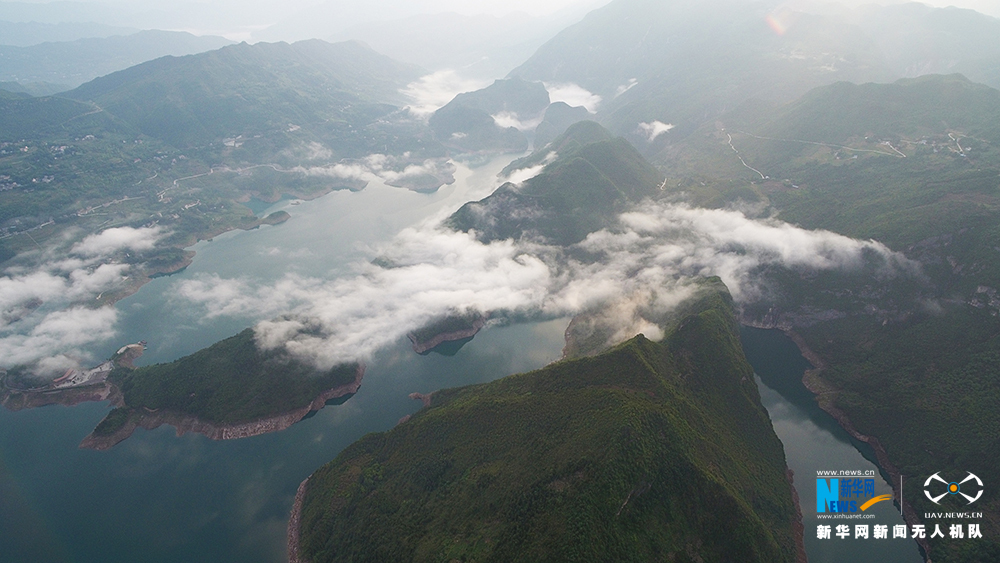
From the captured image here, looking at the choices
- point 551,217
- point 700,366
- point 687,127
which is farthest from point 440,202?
point 700,366

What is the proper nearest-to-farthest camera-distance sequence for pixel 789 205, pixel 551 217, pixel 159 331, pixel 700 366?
pixel 700 366 < pixel 159 331 < pixel 789 205 < pixel 551 217

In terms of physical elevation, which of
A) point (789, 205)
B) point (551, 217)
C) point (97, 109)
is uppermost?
point (97, 109)

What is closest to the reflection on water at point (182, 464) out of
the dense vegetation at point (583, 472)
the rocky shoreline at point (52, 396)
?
the rocky shoreline at point (52, 396)

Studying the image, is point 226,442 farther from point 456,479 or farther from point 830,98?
point 830,98

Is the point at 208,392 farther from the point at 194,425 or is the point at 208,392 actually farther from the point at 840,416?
the point at 840,416

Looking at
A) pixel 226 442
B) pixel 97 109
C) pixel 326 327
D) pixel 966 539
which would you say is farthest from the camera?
pixel 97 109

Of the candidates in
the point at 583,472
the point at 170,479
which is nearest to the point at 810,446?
the point at 583,472
